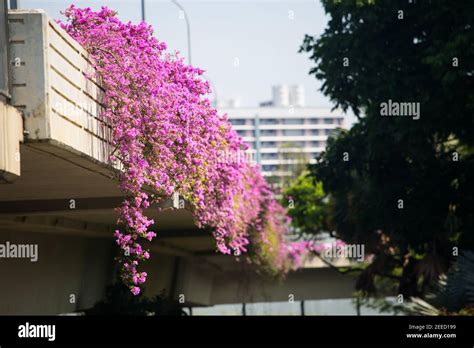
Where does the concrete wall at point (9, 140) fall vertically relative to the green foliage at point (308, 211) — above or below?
above

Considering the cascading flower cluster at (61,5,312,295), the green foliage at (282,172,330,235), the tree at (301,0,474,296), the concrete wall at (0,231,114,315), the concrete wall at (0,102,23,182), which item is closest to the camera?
the concrete wall at (0,102,23,182)

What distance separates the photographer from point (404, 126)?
1228 inches

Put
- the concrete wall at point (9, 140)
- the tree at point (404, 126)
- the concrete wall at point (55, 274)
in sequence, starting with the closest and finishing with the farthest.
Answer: the concrete wall at point (9, 140) < the concrete wall at point (55, 274) < the tree at point (404, 126)

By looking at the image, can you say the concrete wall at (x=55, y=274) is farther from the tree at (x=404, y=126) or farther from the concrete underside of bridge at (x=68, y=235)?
the tree at (x=404, y=126)

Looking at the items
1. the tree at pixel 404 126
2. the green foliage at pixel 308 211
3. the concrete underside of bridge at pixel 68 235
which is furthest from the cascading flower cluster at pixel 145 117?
the green foliage at pixel 308 211

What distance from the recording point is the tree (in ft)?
102

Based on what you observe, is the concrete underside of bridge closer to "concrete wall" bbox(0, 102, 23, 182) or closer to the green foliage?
"concrete wall" bbox(0, 102, 23, 182)

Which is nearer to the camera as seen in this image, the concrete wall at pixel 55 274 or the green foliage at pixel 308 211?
the concrete wall at pixel 55 274

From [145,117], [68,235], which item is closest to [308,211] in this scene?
[68,235]

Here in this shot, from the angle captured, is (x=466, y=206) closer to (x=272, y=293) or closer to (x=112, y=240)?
(x=112, y=240)

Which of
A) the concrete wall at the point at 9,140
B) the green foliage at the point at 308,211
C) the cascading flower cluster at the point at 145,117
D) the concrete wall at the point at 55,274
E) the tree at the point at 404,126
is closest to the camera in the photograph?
the concrete wall at the point at 9,140

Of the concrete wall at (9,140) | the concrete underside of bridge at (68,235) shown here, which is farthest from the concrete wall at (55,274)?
the concrete wall at (9,140)

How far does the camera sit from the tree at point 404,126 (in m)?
31.1

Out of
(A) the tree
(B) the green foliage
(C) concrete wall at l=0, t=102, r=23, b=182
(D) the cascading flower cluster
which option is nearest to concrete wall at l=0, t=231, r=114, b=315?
(D) the cascading flower cluster
